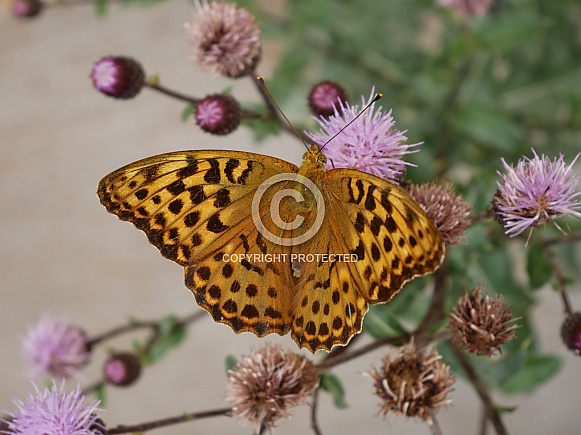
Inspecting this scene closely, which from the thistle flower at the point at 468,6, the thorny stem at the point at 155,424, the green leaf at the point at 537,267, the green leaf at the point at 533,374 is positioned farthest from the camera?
the thistle flower at the point at 468,6

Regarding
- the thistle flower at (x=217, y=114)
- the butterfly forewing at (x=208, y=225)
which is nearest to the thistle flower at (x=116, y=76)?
the thistle flower at (x=217, y=114)

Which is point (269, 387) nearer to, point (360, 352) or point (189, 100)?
point (360, 352)

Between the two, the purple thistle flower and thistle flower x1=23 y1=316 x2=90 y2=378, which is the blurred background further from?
the purple thistle flower

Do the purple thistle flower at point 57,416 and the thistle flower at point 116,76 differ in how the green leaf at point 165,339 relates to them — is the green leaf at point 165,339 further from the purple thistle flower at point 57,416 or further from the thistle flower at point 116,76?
the thistle flower at point 116,76

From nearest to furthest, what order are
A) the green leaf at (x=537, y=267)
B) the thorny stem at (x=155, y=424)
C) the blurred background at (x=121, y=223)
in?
the thorny stem at (x=155, y=424) < the green leaf at (x=537, y=267) < the blurred background at (x=121, y=223)

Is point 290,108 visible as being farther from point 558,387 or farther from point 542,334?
point 558,387
